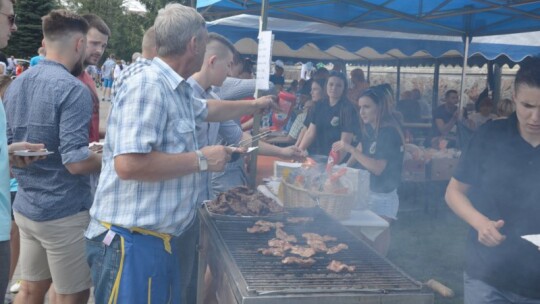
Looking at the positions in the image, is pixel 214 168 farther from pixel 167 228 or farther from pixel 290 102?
pixel 290 102

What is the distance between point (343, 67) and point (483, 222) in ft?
41.9

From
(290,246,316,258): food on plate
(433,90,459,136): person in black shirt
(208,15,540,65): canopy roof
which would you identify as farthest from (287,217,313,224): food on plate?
(433,90,459,136): person in black shirt

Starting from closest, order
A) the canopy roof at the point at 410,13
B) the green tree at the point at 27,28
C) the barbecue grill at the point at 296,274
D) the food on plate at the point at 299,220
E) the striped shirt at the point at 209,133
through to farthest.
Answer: the barbecue grill at the point at 296,274 → the food on plate at the point at 299,220 → the striped shirt at the point at 209,133 → the canopy roof at the point at 410,13 → the green tree at the point at 27,28

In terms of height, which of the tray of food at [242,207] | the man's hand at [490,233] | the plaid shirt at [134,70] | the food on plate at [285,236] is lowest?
the food on plate at [285,236]

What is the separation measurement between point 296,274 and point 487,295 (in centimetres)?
105

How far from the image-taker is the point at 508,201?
2.47m

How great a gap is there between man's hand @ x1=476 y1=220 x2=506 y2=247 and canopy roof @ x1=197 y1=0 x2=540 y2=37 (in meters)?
4.35

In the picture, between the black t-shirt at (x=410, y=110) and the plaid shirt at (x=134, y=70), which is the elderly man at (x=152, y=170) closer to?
the plaid shirt at (x=134, y=70)

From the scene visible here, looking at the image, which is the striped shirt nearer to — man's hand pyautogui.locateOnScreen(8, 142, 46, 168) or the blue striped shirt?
the blue striped shirt

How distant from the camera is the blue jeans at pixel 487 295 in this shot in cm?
245

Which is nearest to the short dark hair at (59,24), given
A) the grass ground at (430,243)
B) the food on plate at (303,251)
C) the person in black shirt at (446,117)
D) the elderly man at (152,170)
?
the elderly man at (152,170)

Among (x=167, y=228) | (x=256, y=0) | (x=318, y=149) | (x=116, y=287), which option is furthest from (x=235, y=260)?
(x=256, y=0)

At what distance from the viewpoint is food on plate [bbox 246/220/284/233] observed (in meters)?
3.00

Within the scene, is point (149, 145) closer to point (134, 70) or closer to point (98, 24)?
point (134, 70)
